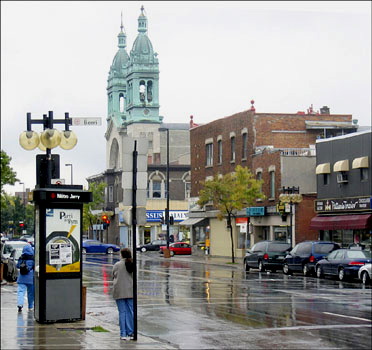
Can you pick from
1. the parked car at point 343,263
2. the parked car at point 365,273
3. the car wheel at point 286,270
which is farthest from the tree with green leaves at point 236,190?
the parked car at point 365,273

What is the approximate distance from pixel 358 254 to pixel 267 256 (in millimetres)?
7893

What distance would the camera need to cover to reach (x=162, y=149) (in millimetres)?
105125

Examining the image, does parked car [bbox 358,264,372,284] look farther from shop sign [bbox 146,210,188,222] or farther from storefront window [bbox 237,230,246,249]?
shop sign [bbox 146,210,188,222]

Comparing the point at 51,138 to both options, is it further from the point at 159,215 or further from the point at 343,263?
the point at 159,215

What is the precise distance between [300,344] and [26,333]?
507 centimetres

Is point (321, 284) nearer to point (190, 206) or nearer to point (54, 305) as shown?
point (54, 305)

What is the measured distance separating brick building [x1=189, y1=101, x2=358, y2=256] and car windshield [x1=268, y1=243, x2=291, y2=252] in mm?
7037

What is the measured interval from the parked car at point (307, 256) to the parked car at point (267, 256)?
1.48 meters

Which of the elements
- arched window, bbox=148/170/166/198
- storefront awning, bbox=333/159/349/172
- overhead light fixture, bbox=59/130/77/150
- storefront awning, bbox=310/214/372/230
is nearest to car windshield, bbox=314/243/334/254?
storefront awning, bbox=310/214/372/230

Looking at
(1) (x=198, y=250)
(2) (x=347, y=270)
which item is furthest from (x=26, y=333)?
(1) (x=198, y=250)

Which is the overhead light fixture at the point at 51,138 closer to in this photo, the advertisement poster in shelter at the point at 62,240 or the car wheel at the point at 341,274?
the advertisement poster in shelter at the point at 62,240

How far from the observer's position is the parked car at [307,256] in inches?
1588

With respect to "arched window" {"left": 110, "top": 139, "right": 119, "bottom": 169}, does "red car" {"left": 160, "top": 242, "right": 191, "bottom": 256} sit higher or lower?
lower

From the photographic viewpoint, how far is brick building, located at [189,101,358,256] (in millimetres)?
54531
